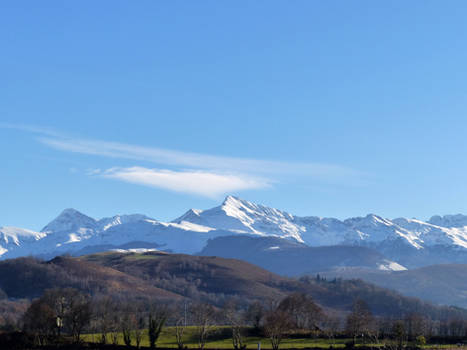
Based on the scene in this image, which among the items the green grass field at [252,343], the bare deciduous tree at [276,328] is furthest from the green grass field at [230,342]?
the bare deciduous tree at [276,328]

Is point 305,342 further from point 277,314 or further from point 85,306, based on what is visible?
point 85,306

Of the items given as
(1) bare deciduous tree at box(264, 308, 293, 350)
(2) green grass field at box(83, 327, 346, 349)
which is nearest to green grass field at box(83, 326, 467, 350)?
(2) green grass field at box(83, 327, 346, 349)

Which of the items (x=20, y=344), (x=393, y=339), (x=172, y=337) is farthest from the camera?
(x=172, y=337)

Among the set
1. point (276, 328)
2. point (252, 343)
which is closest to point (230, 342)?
point (252, 343)

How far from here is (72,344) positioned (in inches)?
6875

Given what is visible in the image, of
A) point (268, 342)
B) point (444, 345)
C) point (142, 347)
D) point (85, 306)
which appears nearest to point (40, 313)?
Answer: point (85, 306)

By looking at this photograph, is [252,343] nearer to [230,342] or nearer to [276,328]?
[230,342]

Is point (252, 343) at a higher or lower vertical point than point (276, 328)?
lower

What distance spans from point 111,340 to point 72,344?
45.8 feet

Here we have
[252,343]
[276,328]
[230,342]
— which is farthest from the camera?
[230,342]

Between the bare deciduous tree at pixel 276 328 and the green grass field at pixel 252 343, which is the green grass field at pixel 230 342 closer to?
the green grass field at pixel 252 343

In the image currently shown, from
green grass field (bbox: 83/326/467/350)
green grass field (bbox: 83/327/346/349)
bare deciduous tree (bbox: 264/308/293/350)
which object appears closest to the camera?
bare deciduous tree (bbox: 264/308/293/350)

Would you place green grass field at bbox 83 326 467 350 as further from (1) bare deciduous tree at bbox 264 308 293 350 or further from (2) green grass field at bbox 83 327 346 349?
(1) bare deciduous tree at bbox 264 308 293 350

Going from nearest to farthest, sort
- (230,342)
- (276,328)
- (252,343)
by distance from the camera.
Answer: (276,328)
(252,343)
(230,342)
